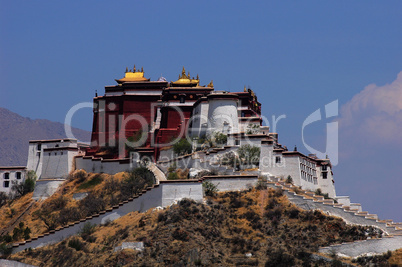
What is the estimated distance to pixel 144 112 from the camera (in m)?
91.9

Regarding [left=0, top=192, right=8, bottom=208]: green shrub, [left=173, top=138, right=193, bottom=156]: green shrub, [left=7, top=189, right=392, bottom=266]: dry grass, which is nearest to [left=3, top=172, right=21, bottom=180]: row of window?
[left=0, top=192, right=8, bottom=208]: green shrub

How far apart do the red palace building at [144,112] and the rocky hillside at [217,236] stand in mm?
19675

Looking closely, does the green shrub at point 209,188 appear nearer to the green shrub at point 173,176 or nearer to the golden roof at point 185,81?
the green shrub at point 173,176

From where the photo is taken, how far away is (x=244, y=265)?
59344 millimetres

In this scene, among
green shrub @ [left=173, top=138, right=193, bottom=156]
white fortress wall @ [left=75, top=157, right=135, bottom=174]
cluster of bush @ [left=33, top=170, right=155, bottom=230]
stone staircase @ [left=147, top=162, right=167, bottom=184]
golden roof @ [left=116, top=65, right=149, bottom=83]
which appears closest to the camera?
cluster of bush @ [left=33, top=170, right=155, bottom=230]

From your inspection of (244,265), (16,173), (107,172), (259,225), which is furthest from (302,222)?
(16,173)

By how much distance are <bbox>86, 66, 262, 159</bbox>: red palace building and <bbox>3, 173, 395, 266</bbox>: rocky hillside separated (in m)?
19.7

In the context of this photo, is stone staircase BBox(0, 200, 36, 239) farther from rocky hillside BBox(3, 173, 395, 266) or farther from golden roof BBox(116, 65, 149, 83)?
golden roof BBox(116, 65, 149, 83)

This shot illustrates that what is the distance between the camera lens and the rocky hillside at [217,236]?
59.8 m

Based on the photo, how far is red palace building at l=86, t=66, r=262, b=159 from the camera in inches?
3447

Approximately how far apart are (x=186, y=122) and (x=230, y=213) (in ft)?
75.0

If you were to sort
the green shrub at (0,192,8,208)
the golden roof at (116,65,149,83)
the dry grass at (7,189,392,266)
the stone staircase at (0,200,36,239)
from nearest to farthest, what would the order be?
the dry grass at (7,189,392,266)
the stone staircase at (0,200,36,239)
the green shrub at (0,192,8,208)
the golden roof at (116,65,149,83)

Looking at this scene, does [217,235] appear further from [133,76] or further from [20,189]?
[133,76]

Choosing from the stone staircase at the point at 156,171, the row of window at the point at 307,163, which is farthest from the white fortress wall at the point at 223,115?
the row of window at the point at 307,163
